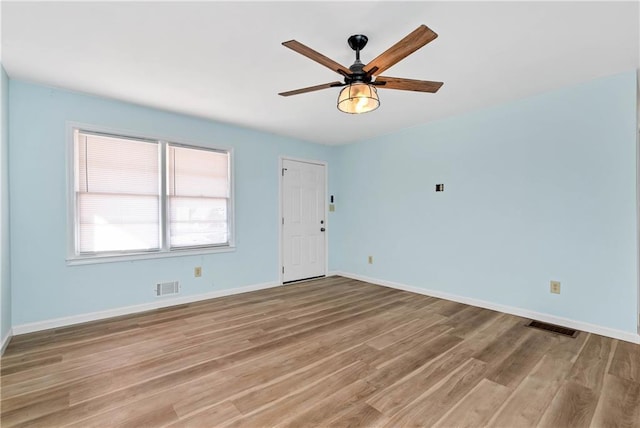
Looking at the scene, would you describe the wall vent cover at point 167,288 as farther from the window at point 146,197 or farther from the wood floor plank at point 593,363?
the wood floor plank at point 593,363

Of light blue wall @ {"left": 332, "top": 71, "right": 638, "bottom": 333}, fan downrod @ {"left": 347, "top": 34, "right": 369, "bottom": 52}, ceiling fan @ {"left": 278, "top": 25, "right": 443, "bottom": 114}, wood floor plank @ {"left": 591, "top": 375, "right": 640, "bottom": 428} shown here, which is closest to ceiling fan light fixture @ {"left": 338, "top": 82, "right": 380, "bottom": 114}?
ceiling fan @ {"left": 278, "top": 25, "right": 443, "bottom": 114}

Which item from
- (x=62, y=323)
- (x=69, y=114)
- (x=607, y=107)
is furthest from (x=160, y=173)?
(x=607, y=107)

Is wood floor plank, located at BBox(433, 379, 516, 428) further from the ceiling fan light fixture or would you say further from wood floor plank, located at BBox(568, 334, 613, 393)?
the ceiling fan light fixture

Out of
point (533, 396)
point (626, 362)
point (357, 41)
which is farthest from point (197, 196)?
point (626, 362)

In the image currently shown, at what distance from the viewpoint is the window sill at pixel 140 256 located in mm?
3122

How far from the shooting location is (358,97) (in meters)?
2.13

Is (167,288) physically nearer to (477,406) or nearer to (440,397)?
(440,397)

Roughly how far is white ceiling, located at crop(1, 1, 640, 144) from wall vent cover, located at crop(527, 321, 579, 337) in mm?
2495

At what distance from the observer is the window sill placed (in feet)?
10.2

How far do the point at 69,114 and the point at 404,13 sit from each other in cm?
343

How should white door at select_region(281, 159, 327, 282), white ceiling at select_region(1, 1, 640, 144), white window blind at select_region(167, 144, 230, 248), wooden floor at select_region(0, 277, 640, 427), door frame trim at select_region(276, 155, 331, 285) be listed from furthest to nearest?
white door at select_region(281, 159, 327, 282), door frame trim at select_region(276, 155, 331, 285), white window blind at select_region(167, 144, 230, 248), white ceiling at select_region(1, 1, 640, 144), wooden floor at select_region(0, 277, 640, 427)

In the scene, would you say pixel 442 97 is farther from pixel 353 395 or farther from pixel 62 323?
pixel 62 323

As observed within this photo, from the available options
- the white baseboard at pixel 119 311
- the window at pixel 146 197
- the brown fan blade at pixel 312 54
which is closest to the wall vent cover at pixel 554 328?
the brown fan blade at pixel 312 54


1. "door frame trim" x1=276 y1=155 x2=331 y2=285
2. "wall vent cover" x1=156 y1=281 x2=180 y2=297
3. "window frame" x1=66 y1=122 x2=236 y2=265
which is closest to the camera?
"window frame" x1=66 y1=122 x2=236 y2=265
